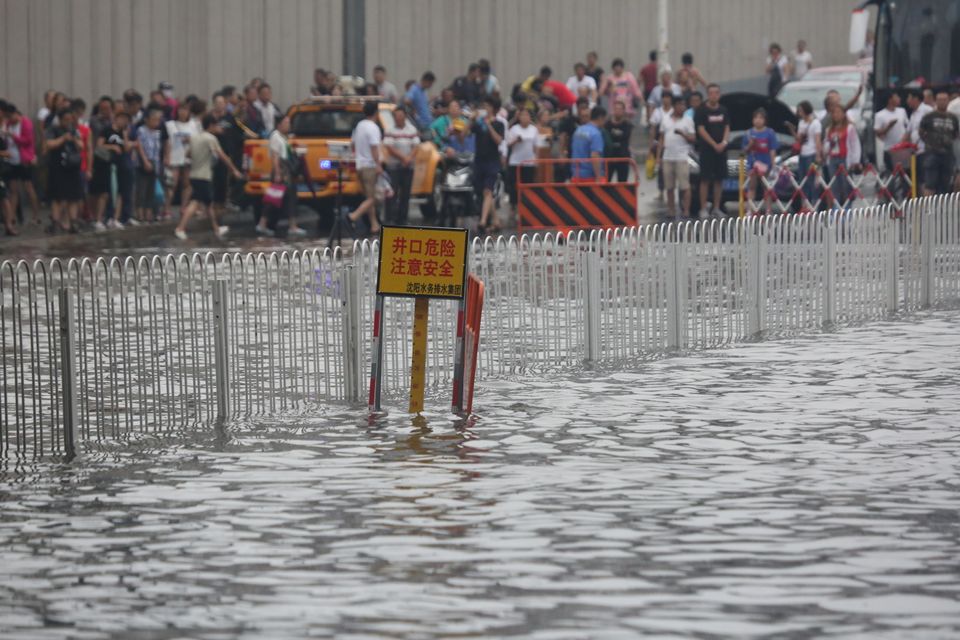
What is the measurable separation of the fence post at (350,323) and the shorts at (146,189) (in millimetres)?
17812

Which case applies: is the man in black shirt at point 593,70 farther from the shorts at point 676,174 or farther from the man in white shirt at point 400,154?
the man in white shirt at point 400,154

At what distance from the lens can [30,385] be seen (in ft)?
42.2

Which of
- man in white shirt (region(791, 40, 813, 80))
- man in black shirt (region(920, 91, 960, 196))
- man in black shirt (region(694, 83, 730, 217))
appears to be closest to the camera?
man in black shirt (region(920, 91, 960, 196))

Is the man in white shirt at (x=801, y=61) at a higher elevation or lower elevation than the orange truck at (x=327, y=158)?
higher

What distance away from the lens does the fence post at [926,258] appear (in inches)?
775

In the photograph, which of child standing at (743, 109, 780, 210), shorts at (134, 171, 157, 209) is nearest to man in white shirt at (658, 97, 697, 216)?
child standing at (743, 109, 780, 210)

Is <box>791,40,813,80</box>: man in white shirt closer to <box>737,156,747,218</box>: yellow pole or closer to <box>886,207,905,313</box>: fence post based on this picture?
<box>737,156,747,218</box>: yellow pole

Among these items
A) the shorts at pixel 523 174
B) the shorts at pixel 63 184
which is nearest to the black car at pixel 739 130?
the shorts at pixel 523 174

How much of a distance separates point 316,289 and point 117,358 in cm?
196

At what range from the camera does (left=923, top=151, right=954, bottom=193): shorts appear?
95.5 ft

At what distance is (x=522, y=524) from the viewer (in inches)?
383

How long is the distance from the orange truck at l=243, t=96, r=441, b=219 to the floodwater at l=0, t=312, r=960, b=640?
16.4m

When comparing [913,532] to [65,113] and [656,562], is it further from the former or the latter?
[65,113]

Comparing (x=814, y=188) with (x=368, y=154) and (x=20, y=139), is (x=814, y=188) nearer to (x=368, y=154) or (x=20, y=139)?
(x=368, y=154)
